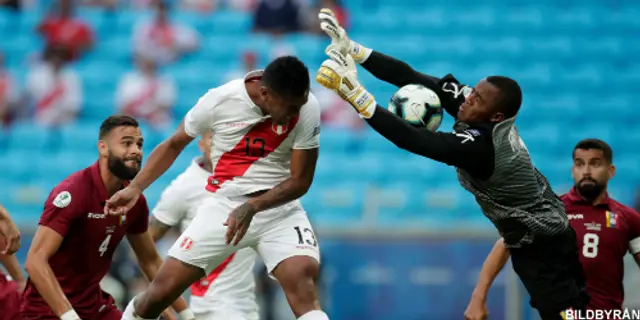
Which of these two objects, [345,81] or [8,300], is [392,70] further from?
[8,300]

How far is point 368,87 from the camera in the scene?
1564cm

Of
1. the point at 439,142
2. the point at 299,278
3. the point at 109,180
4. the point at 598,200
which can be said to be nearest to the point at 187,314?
the point at 109,180

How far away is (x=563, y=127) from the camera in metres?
15.7

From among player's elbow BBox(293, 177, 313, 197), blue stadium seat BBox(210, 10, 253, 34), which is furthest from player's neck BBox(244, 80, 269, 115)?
blue stadium seat BBox(210, 10, 253, 34)

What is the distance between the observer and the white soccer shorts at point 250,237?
6973 mm

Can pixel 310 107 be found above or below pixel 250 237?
above

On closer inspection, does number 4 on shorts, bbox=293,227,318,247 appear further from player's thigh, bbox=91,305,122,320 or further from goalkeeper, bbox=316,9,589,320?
player's thigh, bbox=91,305,122,320

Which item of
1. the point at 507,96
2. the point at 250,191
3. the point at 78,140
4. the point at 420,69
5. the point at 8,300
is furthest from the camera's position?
the point at 420,69

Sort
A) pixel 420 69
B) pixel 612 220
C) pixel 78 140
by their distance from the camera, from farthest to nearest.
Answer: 1. pixel 420 69
2. pixel 78 140
3. pixel 612 220

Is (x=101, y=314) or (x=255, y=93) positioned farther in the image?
(x=101, y=314)

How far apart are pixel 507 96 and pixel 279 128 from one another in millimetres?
1430

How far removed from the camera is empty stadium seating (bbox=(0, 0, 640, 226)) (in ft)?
46.6

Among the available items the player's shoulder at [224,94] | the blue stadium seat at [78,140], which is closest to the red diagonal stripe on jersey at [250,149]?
the player's shoulder at [224,94]

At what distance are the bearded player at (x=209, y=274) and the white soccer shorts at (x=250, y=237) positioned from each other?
1090 millimetres
